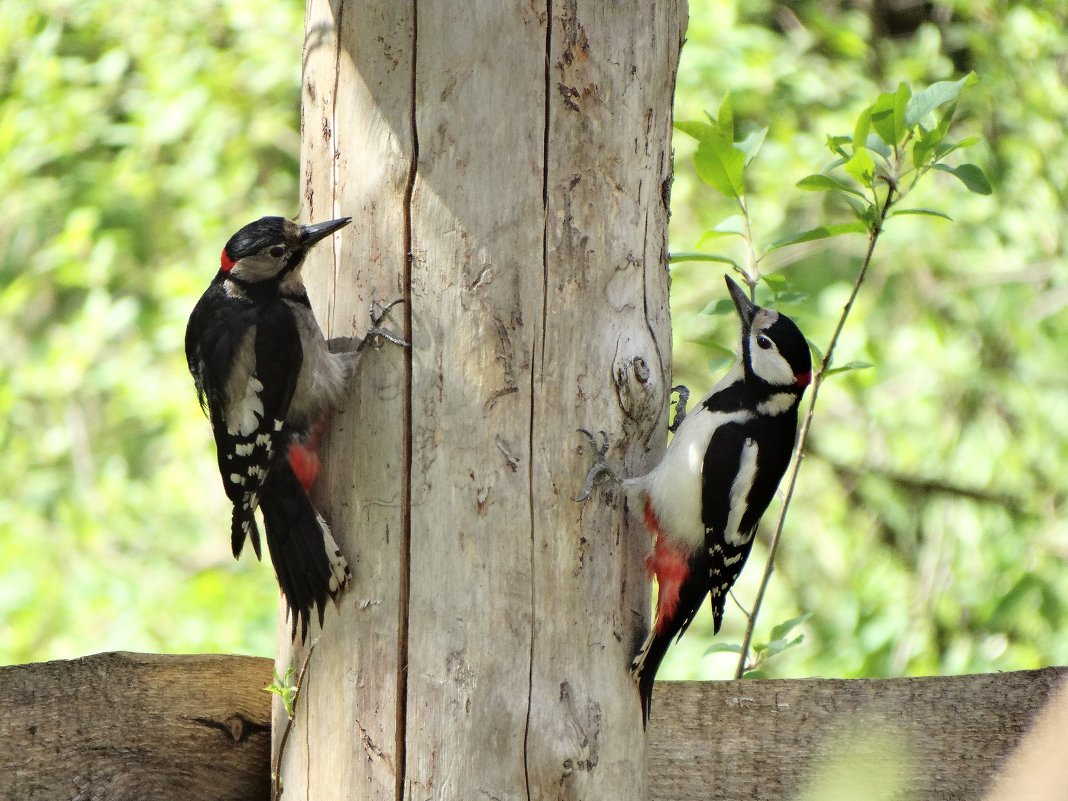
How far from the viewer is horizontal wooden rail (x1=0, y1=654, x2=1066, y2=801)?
2193 millimetres

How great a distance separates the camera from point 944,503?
5.44 metres

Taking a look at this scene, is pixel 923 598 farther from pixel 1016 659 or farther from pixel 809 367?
pixel 809 367

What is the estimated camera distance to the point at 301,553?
2291 mm

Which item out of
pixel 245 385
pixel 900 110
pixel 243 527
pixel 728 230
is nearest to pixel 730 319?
pixel 728 230

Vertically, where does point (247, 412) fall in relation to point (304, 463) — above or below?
above

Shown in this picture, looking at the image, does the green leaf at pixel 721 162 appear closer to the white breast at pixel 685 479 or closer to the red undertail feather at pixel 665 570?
the white breast at pixel 685 479

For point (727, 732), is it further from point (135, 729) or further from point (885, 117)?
point (885, 117)

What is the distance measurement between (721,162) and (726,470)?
2.53 ft

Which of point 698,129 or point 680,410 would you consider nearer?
point 698,129

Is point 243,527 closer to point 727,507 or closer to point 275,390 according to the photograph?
point 275,390

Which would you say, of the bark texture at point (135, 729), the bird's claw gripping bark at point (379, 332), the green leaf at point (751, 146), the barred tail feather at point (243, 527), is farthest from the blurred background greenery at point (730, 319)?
the bird's claw gripping bark at point (379, 332)

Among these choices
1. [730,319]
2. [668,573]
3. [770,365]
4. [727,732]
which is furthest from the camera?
[730,319]

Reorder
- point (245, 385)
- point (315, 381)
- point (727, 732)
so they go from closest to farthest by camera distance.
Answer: point (727, 732) → point (315, 381) → point (245, 385)

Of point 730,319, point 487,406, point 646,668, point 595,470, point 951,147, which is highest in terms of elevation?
point 730,319
